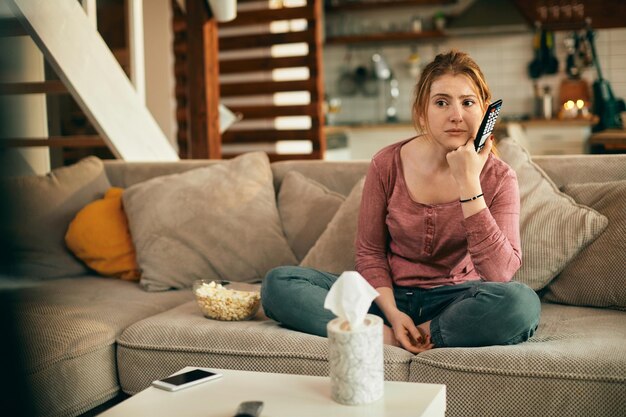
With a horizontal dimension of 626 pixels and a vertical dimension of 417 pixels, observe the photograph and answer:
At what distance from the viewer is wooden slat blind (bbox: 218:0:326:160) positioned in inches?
201

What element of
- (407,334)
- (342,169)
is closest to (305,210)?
(342,169)

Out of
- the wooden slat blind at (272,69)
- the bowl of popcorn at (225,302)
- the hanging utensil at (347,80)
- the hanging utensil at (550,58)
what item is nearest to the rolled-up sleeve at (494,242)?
the bowl of popcorn at (225,302)

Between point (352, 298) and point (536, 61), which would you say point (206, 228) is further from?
point (536, 61)

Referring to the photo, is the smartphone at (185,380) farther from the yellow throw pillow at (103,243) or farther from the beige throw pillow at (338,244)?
the yellow throw pillow at (103,243)

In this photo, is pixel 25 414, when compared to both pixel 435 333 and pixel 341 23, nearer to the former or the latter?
pixel 435 333

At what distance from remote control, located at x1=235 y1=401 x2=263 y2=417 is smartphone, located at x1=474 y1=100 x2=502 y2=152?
0.86 metres

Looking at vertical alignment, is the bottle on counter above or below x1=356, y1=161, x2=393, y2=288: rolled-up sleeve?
above

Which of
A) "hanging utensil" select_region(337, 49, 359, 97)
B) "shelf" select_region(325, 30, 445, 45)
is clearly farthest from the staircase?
"hanging utensil" select_region(337, 49, 359, 97)

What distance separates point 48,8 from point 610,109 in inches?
165

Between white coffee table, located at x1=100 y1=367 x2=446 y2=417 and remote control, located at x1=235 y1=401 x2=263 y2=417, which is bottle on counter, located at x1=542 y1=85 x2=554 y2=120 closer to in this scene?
white coffee table, located at x1=100 y1=367 x2=446 y2=417

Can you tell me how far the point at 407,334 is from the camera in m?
1.80

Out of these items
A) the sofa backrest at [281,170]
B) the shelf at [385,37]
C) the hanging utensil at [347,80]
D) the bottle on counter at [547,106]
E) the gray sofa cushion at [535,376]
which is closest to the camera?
the gray sofa cushion at [535,376]

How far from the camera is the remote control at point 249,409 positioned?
45.9 inches

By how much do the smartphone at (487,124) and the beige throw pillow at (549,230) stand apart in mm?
424
